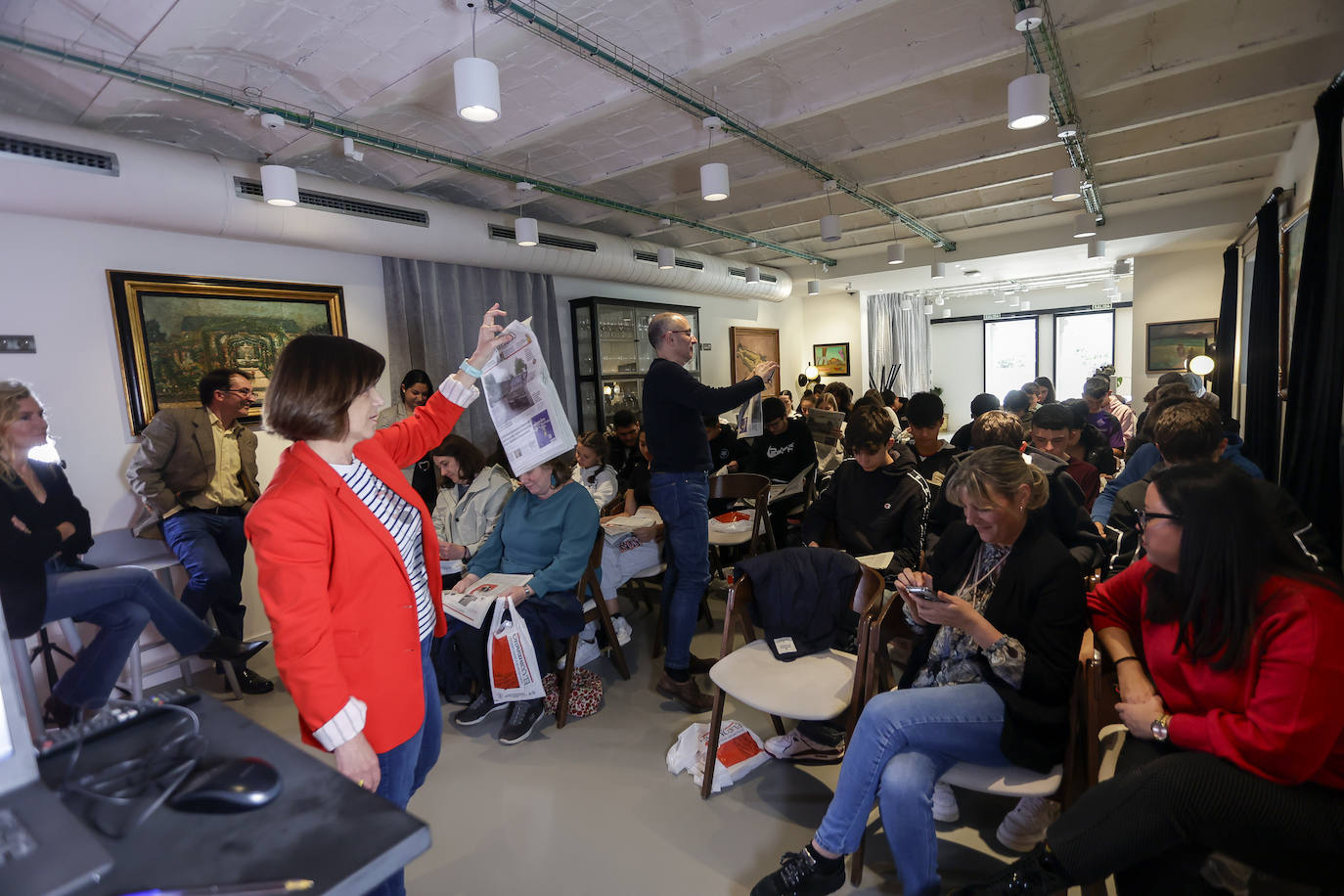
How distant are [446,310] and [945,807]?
15.3 ft

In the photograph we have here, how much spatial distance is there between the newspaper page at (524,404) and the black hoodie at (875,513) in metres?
1.49

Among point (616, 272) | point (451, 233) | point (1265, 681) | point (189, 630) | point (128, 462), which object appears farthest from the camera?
point (616, 272)

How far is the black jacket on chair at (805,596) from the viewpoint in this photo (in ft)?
7.80

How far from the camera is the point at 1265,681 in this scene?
1.33 m

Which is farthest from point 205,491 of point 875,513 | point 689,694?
point 875,513

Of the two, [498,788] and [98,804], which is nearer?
[98,804]

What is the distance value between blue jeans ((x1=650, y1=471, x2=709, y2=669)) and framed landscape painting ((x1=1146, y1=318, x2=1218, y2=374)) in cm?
790

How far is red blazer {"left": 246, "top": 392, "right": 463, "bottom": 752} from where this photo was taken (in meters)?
1.22

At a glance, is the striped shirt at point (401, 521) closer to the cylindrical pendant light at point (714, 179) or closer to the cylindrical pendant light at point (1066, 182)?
the cylindrical pendant light at point (714, 179)

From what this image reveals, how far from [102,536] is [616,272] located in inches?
169

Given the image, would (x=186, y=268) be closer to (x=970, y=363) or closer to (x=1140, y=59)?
(x=1140, y=59)

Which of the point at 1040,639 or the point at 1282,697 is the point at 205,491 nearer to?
the point at 1040,639

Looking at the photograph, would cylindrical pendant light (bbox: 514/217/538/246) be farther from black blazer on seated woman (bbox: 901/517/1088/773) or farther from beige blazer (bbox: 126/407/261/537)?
black blazer on seated woman (bbox: 901/517/1088/773)

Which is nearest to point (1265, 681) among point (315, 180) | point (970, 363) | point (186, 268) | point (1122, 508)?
point (1122, 508)
